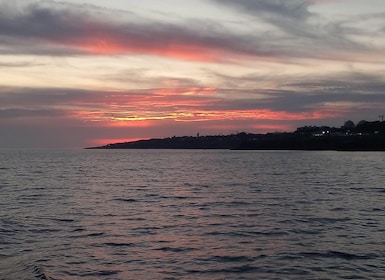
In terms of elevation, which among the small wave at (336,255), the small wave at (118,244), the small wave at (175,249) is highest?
the small wave at (118,244)

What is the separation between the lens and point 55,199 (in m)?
45.1

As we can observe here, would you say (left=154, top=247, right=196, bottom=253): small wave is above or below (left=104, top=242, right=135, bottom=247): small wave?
below

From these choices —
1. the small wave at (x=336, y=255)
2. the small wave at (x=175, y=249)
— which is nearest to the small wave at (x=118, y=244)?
the small wave at (x=175, y=249)

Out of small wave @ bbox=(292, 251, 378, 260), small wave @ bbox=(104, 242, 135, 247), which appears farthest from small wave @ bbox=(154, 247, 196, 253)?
small wave @ bbox=(292, 251, 378, 260)

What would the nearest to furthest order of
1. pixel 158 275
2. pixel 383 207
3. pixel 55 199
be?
pixel 158 275, pixel 383 207, pixel 55 199

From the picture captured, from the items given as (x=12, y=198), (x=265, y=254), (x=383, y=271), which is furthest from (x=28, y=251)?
(x=12, y=198)

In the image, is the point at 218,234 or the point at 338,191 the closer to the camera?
the point at 218,234

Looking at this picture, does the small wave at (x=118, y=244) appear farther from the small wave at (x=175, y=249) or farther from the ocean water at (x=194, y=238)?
the small wave at (x=175, y=249)

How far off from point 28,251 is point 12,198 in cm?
2490

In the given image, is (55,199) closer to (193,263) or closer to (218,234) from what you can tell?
(218,234)

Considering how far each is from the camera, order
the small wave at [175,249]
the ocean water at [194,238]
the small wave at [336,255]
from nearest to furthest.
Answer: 1. the ocean water at [194,238]
2. the small wave at [336,255]
3. the small wave at [175,249]

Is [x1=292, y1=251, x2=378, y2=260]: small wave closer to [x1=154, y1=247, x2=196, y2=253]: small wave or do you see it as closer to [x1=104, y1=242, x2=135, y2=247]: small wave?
[x1=154, y1=247, x2=196, y2=253]: small wave

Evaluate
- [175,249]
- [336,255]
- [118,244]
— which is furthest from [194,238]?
[336,255]

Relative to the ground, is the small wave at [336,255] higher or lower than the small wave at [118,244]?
lower
